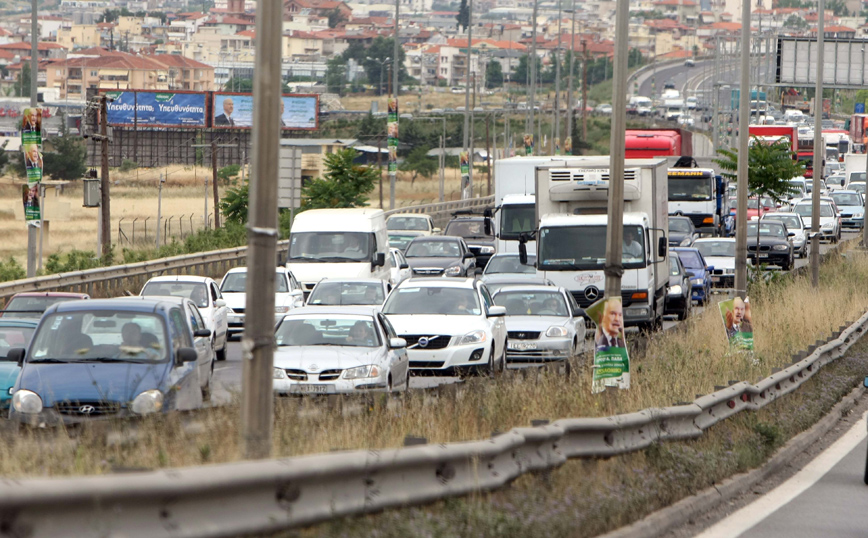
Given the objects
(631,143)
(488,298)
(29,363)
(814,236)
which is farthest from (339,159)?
(29,363)

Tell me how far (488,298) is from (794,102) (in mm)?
174117

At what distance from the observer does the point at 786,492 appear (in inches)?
448

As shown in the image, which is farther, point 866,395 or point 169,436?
point 866,395

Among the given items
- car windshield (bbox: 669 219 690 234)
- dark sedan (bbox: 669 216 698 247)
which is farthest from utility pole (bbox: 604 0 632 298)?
car windshield (bbox: 669 219 690 234)

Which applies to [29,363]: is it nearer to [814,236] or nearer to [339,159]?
[814,236]

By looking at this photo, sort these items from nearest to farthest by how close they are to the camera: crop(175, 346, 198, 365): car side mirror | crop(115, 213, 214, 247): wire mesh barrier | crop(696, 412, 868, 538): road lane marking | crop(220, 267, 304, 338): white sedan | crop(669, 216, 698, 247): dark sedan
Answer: crop(696, 412, 868, 538): road lane marking, crop(175, 346, 198, 365): car side mirror, crop(220, 267, 304, 338): white sedan, crop(669, 216, 698, 247): dark sedan, crop(115, 213, 214, 247): wire mesh barrier

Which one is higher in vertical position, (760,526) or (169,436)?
(169,436)

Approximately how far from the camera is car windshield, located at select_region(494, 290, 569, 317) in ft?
72.7

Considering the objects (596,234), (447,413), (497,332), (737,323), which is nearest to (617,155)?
(737,323)

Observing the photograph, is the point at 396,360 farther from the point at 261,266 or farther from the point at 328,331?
the point at 261,266

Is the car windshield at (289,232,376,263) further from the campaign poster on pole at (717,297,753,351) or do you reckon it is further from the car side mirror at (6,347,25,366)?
the car side mirror at (6,347,25,366)

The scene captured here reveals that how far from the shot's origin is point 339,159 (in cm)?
5753

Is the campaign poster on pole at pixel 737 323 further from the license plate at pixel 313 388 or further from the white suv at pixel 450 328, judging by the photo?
the license plate at pixel 313 388

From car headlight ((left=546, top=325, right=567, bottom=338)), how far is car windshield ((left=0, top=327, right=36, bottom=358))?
331 inches
